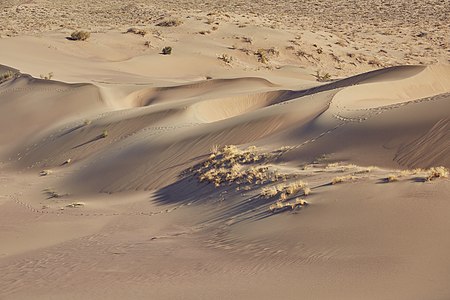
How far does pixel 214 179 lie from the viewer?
13.9 meters

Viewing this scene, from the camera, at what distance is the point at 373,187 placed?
1044cm

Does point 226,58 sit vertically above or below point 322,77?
below

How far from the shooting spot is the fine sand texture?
8.55 metres

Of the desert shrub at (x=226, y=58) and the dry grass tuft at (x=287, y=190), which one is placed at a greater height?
the dry grass tuft at (x=287, y=190)

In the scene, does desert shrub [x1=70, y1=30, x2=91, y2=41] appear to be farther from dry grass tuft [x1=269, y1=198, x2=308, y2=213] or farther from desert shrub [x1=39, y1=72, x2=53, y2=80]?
dry grass tuft [x1=269, y1=198, x2=308, y2=213]

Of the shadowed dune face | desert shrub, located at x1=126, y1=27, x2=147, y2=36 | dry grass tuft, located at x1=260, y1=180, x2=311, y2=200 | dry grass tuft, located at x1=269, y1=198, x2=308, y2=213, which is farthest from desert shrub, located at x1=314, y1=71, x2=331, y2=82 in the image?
dry grass tuft, located at x1=269, y1=198, x2=308, y2=213

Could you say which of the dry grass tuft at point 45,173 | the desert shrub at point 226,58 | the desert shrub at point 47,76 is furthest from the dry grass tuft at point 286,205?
the desert shrub at point 226,58

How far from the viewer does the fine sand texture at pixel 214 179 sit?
855cm

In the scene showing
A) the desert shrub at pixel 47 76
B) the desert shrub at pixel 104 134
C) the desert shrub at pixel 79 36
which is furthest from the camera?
the desert shrub at pixel 79 36

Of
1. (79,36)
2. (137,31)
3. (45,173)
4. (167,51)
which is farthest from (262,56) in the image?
(45,173)

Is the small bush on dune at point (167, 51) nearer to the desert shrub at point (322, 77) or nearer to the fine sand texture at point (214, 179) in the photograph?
the fine sand texture at point (214, 179)

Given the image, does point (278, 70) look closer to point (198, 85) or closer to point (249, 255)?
point (198, 85)

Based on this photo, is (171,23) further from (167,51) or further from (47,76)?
(47,76)

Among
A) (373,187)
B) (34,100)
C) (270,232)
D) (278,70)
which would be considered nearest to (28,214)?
(270,232)
